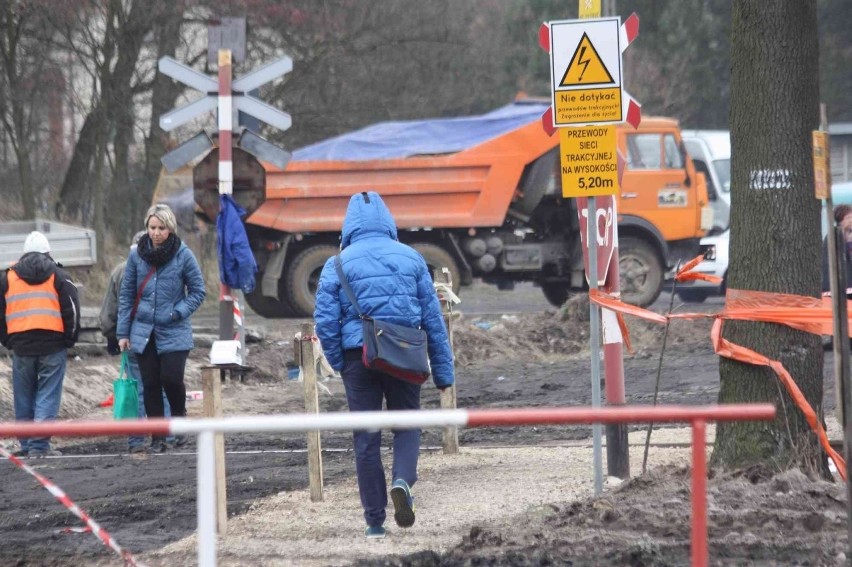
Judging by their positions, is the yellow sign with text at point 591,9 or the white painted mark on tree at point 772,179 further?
the yellow sign with text at point 591,9

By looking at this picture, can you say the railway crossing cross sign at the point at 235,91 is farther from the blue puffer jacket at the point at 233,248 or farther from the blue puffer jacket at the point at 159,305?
the blue puffer jacket at the point at 159,305

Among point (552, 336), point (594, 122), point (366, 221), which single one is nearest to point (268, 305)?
point (552, 336)

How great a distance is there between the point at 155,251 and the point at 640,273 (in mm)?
12236

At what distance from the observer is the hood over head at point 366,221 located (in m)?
7.15

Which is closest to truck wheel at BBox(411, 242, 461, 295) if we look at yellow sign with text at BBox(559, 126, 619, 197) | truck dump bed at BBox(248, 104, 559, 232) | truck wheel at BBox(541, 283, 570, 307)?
truck dump bed at BBox(248, 104, 559, 232)

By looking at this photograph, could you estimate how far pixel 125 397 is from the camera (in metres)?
10.7

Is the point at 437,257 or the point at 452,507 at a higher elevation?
the point at 437,257

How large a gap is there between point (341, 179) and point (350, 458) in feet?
36.7

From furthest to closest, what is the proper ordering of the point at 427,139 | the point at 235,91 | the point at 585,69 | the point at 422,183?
1. the point at 427,139
2. the point at 422,183
3. the point at 235,91
4. the point at 585,69

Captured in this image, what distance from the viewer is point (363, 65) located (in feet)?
104

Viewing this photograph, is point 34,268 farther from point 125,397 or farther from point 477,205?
point 477,205

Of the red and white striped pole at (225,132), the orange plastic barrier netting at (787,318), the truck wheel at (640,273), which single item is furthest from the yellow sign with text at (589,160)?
the truck wheel at (640,273)

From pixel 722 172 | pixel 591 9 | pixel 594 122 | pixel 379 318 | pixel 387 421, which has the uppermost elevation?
pixel 722 172

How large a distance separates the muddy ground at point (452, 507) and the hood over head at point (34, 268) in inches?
54.7
